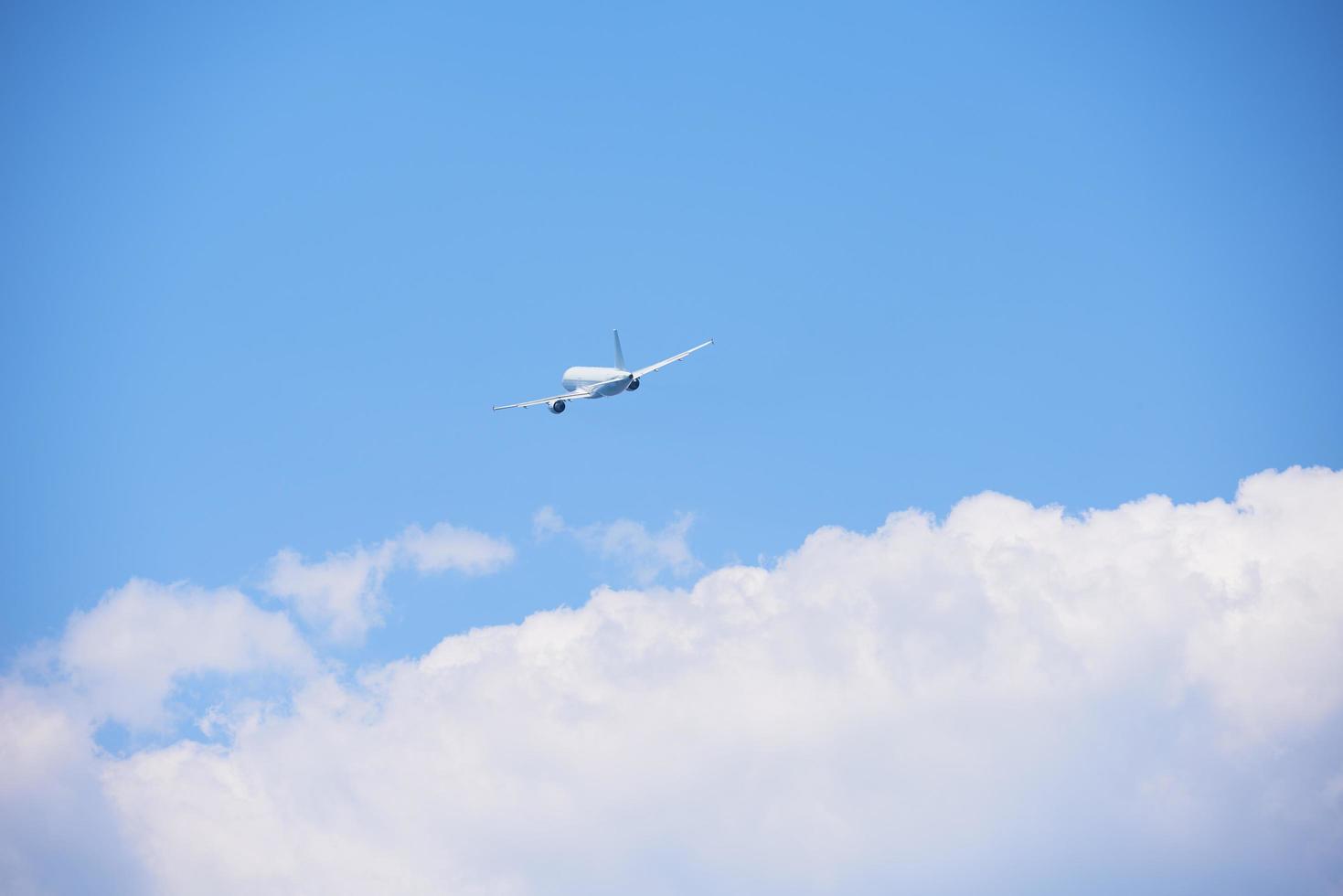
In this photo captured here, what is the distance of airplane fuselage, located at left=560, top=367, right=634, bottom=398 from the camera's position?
17988cm

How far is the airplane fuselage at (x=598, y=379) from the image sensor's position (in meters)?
180

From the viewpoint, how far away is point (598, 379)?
182 meters

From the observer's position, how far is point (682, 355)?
587ft

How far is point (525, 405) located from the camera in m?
176

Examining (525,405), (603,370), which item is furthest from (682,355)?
(525,405)

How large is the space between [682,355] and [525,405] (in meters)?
24.5

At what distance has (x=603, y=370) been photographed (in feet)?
600

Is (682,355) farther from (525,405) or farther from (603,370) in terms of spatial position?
(525,405)

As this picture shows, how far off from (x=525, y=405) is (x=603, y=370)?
47.1ft

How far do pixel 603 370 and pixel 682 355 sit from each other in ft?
42.4
